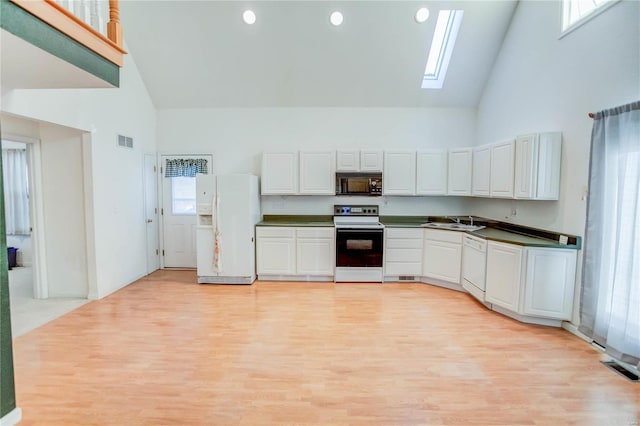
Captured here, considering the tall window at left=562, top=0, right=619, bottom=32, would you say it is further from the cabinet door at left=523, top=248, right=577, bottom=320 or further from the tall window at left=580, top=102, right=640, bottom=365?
the cabinet door at left=523, top=248, right=577, bottom=320

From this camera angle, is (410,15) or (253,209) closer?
(410,15)

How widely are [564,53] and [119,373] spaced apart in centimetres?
516

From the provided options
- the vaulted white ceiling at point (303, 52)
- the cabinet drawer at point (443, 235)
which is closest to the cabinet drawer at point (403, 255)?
the cabinet drawer at point (443, 235)

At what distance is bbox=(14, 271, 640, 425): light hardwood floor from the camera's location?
6.75ft

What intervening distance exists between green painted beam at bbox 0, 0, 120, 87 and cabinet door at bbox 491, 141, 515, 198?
4237 millimetres

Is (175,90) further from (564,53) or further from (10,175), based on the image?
(564,53)

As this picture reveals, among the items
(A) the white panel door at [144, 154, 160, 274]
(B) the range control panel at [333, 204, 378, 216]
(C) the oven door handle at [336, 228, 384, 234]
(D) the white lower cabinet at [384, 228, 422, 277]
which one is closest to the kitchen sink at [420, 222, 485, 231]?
(D) the white lower cabinet at [384, 228, 422, 277]

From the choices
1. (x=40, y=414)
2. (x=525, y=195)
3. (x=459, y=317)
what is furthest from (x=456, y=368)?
(x=40, y=414)

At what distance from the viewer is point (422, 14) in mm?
4168

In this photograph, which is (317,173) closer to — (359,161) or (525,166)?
(359,161)

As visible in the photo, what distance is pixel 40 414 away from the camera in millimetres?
2029

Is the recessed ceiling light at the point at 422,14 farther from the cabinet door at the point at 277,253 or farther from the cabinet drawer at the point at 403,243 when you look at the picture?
the cabinet door at the point at 277,253

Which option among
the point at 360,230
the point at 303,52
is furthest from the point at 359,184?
the point at 303,52

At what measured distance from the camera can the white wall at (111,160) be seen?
3.57 meters
